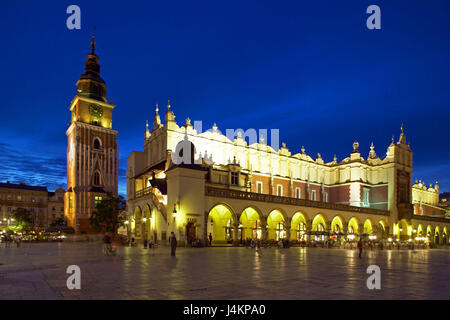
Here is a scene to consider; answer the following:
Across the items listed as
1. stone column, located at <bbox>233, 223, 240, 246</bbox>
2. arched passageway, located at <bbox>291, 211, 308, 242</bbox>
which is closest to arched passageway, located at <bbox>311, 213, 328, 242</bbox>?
arched passageway, located at <bbox>291, 211, 308, 242</bbox>

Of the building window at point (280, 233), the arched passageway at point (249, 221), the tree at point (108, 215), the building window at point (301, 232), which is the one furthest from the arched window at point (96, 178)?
the building window at point (301, 232)

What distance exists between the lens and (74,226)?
72500 mm

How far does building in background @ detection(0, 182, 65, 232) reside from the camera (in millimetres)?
101250

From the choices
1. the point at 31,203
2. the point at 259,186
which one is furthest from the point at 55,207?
the point at 259,186

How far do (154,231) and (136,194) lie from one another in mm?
10367

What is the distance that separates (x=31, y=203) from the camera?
107 metres

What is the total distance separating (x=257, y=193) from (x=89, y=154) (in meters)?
44.9

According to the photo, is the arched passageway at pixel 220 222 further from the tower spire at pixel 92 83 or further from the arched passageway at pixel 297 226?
the tower spire at pixel 92 83

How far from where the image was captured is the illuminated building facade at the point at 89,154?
73.9m

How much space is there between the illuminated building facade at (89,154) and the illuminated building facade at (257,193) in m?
18.2

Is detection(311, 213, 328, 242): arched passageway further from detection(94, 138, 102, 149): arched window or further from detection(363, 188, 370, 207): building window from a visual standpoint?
detection(94, 138, 102, 149): arched window

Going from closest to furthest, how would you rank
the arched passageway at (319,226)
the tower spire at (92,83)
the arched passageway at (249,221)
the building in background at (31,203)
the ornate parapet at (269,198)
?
1. the ornate parapet at (269,198)
2. the arched passageway at (249,221)
3. the arched passageway at (319,226)
4. the tower spire at (92,83)
5. the building in background at (31,203)

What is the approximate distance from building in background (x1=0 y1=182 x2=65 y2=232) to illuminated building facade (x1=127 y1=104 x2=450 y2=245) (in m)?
60.6
